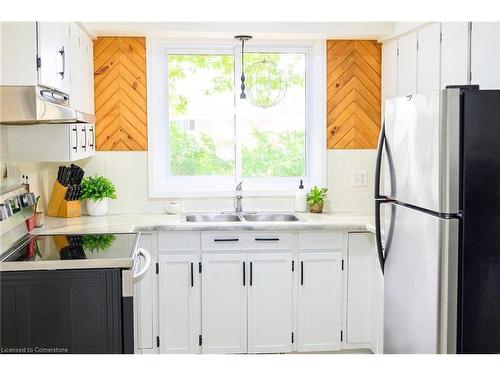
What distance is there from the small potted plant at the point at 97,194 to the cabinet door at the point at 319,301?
1353 millimetres

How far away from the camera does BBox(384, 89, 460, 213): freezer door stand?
2.42m

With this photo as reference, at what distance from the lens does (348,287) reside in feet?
12.4

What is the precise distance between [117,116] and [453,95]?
8.21 feet

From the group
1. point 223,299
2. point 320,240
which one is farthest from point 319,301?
point 223,299

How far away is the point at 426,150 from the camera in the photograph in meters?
2.56

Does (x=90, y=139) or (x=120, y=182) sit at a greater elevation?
(x=90, y=139)

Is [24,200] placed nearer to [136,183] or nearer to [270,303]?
[136,183]

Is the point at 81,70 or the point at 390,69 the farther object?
the point at 390,69

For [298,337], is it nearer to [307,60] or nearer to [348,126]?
[348,126]

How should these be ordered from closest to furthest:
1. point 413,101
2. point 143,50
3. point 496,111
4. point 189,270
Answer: point 496,111
point 413,101
point 189,270
point 143,50

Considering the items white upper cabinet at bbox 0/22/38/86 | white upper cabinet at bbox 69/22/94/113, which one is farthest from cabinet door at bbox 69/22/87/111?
white upper cabinet at bbox 0/22/38/86

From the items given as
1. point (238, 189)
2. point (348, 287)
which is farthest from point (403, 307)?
point (238, 189)

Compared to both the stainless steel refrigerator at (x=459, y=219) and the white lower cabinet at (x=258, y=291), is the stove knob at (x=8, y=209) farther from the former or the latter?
the stainless steel refrigerator at (x=459, y=219)

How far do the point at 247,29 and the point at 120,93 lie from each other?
0.97 m
